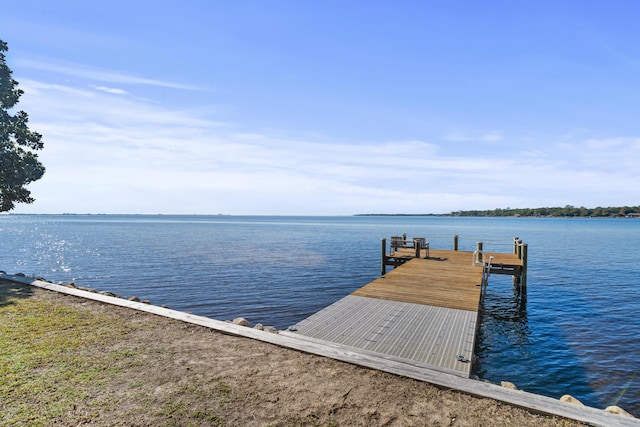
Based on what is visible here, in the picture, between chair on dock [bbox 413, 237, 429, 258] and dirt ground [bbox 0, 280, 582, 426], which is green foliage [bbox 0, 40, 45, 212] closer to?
dirt ground [bbox 0, 280, 582, 426]

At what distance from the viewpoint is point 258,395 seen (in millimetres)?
4879

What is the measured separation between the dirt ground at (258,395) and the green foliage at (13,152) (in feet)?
54.9

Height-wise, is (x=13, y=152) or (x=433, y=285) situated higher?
(x=13, y=152)

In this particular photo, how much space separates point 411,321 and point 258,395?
17.0 feet

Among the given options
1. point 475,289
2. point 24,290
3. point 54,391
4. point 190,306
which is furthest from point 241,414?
point 190,306

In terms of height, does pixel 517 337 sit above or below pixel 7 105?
below

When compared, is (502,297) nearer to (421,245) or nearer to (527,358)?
(421,245)

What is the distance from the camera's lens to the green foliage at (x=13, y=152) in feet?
56.9

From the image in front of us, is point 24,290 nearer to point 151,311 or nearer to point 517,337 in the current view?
point 151,311

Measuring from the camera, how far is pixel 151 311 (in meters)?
8.81

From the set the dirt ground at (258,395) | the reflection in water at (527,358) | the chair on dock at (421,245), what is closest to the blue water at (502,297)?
the reflection in water at (527,358)

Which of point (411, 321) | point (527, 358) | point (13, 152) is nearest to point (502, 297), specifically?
point (527, 358)

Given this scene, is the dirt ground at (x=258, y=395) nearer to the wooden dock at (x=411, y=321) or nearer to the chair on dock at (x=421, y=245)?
the wooden dock at (x=411, y=321)

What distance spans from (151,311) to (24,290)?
20.4 ft
